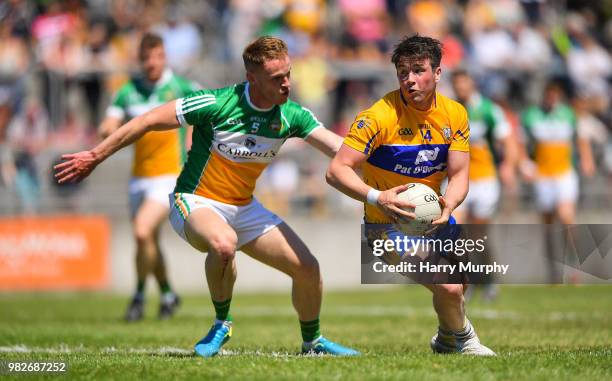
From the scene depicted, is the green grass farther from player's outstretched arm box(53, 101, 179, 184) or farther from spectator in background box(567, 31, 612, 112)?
spectator in background box(567, 31, 612, 112)

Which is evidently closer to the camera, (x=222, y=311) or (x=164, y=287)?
(x=222, y=311)

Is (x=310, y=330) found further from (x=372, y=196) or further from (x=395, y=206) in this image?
(x=395, y=206)

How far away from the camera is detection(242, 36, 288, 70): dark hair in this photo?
8141mm

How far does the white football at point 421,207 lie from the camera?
7507 millimetres

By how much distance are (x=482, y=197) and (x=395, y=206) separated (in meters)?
9.16

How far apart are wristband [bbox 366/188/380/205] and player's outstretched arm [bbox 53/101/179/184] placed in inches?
67.7

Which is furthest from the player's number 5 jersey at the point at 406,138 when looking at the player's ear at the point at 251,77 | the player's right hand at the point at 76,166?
the player's right hand at the point at 76,166

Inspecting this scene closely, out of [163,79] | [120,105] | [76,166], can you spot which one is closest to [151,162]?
[120,105]

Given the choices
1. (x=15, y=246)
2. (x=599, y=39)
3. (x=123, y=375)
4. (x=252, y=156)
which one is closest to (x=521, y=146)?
(x=599, y=39)

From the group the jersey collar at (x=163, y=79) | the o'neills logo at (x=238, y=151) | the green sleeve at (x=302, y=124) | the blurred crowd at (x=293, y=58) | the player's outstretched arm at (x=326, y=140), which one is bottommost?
the o'neills logo at (x=238, y=151)

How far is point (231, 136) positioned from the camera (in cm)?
839

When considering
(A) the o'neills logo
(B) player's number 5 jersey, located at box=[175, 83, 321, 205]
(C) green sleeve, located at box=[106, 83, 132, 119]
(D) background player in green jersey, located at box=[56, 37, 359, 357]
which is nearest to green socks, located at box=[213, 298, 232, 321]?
(D) background player in green jersey, located at box=[56, 37, 359, 357]

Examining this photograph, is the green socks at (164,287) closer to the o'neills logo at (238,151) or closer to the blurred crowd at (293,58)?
the o'neills logo at (238,151)

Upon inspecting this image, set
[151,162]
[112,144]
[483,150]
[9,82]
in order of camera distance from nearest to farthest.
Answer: [112,144] → [151,162] → [483,150] → [9,82]
